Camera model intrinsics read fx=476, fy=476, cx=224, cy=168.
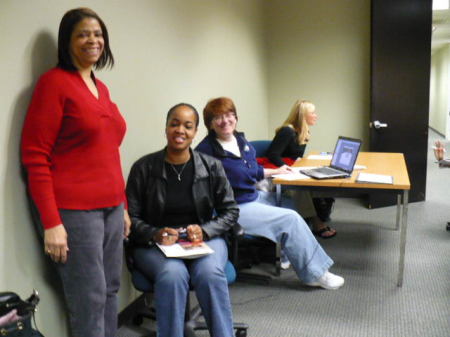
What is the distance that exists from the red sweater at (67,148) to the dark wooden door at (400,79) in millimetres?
3417

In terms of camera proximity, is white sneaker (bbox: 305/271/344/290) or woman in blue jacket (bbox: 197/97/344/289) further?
white sneaker (bbox: 305/271/344/290)

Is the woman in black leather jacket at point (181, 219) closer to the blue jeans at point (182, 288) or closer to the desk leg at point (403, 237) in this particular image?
the blue jeans at point (182, 288)

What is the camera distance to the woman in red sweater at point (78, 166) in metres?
1.56

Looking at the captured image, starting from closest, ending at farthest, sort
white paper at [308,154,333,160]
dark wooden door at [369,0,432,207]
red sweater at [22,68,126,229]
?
1. red sweater at [22,68,126,229]
2. white paper at [308,154,333,160]
3. dark wooden door at [369,0,432,207]

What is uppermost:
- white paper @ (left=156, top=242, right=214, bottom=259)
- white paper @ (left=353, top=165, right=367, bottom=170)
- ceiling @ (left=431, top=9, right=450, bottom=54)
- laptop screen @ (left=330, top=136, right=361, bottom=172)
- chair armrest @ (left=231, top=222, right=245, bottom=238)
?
ceiling @ (left=431, top=9, right=450, bottom=54)

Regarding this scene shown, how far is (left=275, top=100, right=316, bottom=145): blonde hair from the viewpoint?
141 inches

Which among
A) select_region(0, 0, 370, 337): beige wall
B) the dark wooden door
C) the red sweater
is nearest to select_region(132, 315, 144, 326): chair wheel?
select_region(0, 0, 370, 337): beige wall

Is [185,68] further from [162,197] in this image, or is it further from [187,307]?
[187,307]

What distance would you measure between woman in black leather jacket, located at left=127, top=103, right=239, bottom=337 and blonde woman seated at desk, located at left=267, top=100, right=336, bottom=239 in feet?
3.97

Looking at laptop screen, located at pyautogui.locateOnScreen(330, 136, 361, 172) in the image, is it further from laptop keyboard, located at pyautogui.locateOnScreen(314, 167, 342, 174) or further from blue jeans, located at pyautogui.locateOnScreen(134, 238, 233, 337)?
blue jeans, located at pyautogui.locateOnScreen(134, 238, 233, 337)

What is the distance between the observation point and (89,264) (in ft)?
5.56

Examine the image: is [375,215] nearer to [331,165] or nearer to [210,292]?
[331,165]

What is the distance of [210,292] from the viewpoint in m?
1.96

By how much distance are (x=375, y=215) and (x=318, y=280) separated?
1.77 meters
